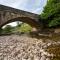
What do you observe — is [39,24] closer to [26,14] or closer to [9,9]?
[26,14]

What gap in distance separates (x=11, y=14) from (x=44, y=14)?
5235 mm

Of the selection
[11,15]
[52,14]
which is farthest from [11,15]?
[52,14]

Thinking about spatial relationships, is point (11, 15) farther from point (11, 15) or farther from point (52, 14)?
point (52, 14)

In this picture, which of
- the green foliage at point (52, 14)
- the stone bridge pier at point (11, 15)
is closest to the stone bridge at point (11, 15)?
the stone bridge pier at point (11, 15)

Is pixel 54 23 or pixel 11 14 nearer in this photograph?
pixel 54 23

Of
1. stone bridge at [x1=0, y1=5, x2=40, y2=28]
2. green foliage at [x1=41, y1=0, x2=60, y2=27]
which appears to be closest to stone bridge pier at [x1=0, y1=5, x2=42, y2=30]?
stone bridge at [x1=0, y1=5, x2=40, y2=28]

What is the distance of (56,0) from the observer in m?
28.0

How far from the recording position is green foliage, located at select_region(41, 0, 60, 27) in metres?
24.9

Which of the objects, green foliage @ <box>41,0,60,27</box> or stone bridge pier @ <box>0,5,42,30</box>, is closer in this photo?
green foliage @ <box>41,0,60,27</box>

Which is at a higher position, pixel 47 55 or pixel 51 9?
pixel 47 55

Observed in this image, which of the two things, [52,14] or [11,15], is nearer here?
[52,14]

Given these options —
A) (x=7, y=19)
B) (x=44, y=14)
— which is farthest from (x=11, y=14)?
(x=44, y=14)

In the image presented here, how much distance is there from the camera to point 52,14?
85.8ft

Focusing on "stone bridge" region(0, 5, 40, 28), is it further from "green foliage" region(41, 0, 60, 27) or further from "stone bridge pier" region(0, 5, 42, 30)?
"green foliage" region(41, 0, 60, 27)
